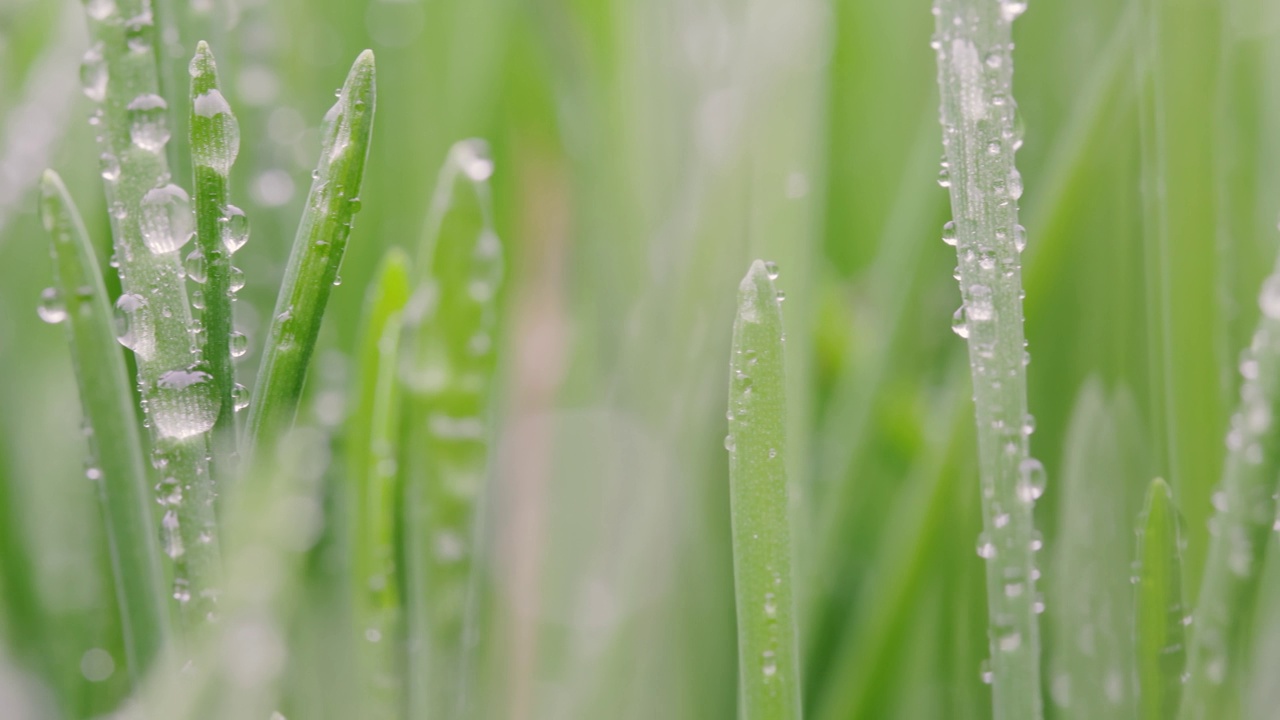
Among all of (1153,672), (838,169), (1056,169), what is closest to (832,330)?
(838,169)

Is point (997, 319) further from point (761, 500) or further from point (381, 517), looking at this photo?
point (381, 517)

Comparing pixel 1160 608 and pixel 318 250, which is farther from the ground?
pixel 318 250

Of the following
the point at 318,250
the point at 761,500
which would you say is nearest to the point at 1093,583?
the point at 761,500

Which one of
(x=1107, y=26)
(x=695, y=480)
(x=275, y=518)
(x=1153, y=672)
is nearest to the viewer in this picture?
(x=275, y=518)

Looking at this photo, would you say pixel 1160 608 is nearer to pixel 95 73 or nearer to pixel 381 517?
pixel 381 517

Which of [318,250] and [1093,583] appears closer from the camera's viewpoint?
[318,250]

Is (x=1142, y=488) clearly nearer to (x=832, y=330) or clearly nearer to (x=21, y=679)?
(x=832, y=330)
